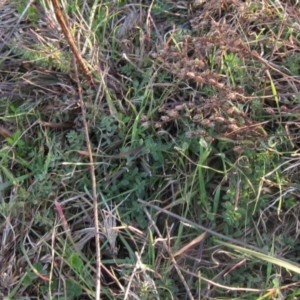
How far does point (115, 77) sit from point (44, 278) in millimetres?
726

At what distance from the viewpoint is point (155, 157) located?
1.88 meters

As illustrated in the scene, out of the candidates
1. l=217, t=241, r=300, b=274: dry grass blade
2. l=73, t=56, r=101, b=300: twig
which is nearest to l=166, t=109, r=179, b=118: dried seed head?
l=73, t=56, r=101, b=300: twig

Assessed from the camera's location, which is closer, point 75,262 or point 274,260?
point 274,260

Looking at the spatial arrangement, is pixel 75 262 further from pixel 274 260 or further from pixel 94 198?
pixel 274 260

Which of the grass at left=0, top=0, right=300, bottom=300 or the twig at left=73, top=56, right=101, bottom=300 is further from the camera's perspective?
the grass at left=0, top=0, right=300, bottom=300

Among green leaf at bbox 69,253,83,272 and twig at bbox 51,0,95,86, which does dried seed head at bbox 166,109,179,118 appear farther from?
green leaf at bbox 69,253,83,272

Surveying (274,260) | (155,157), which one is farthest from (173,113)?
(274,260)

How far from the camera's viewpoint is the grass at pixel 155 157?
1774 millimetres

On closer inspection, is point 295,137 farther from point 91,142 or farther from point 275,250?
point 91,142

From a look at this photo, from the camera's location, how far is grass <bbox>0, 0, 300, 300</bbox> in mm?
1774

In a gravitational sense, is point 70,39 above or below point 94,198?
above

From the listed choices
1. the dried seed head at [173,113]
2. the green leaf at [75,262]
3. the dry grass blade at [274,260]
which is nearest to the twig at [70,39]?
the dried seed head at [173,113]

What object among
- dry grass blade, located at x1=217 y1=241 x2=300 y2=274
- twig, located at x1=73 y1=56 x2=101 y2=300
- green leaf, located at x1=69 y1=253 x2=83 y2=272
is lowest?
dry grass blade, located at x1=217 y1=241 x2=300 y2=274

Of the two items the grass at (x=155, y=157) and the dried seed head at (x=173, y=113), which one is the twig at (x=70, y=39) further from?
the dried seed head at (x=173, y=113)
